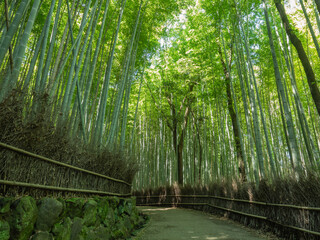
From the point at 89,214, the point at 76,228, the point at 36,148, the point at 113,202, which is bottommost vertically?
the point at 76,228

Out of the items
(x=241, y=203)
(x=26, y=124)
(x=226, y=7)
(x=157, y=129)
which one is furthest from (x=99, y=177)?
(x=157, y=129)

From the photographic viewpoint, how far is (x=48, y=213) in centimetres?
167

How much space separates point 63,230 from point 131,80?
15.8 feet

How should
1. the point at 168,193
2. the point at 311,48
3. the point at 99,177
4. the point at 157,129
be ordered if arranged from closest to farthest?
the point at 99,177, the point at 311,48, the point at 168,193, the point at 157,129

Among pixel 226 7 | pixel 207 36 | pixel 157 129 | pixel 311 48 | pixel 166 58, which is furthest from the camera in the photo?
pixel 157 129

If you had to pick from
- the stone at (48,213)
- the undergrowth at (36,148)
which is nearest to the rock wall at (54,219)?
the stone at (48,213)

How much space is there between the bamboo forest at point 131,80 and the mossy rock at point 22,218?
17 cm

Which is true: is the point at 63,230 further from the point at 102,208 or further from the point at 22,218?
the point at 102,208

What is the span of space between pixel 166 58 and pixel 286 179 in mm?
8709

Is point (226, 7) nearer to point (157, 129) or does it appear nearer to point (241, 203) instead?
point (241, 203)

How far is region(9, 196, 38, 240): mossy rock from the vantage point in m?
1.36

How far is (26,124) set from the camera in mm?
1713

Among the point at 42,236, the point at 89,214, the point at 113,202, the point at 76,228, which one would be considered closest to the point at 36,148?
the point at 42,236

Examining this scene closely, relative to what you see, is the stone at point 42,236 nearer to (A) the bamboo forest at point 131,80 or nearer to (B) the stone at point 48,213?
(B) the stone at point 48,213
